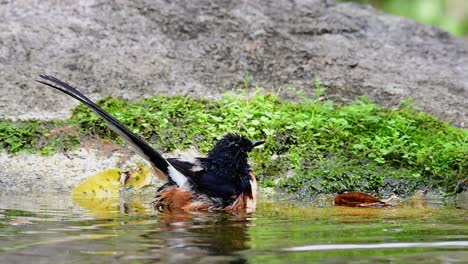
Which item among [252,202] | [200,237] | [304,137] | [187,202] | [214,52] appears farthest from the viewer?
[214,52]

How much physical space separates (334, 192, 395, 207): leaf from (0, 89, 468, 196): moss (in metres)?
0.46

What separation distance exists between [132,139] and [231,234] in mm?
1251

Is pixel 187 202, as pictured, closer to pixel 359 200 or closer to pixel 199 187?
pixel 199 187

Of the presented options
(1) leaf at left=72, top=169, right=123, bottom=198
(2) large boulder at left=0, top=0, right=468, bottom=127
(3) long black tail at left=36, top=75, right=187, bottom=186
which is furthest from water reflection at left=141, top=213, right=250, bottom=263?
(2) large boulder at left=0, top=0, right=468, bottom=127

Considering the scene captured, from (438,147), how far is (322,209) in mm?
1807

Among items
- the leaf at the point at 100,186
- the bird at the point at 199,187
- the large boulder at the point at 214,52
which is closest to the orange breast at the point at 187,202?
the bird at the point at 199,187

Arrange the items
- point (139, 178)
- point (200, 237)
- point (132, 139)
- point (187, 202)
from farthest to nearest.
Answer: point (139, 178), point (187, 202), point (132, 139), point (200, 237)

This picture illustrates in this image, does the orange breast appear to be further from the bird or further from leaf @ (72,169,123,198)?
leaf @ (72,169,123,198)

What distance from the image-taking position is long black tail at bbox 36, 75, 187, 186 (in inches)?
213

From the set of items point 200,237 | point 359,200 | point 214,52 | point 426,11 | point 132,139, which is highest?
point 426,11

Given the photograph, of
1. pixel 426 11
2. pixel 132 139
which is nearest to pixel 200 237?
pixel 132 139

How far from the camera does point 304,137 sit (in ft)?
25.0

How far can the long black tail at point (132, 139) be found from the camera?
5414mm

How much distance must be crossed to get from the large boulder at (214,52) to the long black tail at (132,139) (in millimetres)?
2281
